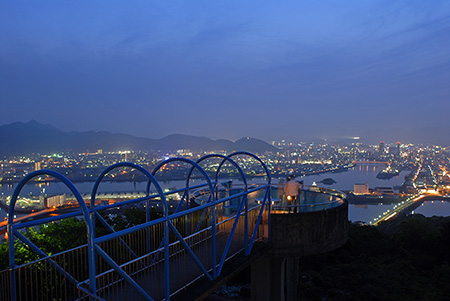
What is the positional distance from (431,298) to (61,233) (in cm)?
1410

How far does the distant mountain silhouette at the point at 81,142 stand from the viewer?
107 metres

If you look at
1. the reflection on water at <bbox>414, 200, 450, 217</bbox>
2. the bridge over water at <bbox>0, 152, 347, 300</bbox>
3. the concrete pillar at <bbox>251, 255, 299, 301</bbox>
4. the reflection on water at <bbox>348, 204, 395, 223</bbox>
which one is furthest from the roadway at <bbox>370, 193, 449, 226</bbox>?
the bridge over water at <bbox>0, 152, 347, 300</bbox>

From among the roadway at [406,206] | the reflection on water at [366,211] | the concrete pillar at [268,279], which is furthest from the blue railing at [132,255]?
the reflection on water at [366,211]

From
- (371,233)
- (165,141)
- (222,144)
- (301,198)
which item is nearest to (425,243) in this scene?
(371,233)

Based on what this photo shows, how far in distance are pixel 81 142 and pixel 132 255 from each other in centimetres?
12841

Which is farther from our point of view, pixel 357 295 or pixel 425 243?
pixel 425 243

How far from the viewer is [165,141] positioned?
16500 centimetres

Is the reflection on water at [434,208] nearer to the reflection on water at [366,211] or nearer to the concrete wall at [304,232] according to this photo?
the reflection on water at [366,211]

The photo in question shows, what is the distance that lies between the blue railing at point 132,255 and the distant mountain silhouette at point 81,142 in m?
106

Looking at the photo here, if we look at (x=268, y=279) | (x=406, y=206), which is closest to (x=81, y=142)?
(x=406, y=206)

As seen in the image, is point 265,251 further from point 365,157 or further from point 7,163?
point 365,157

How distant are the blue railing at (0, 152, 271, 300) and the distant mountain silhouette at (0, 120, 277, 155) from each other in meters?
106

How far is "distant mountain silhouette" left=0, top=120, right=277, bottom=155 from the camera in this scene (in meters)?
107

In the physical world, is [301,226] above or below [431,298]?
above
